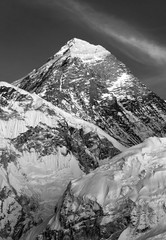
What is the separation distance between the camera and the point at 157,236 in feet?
645
